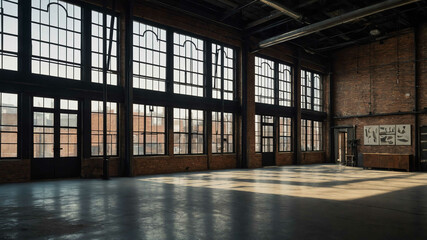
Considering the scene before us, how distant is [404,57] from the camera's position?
15.9 meters

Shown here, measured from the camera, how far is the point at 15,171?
352 inches

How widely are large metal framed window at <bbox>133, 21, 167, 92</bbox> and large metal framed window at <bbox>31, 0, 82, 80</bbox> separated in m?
1.96

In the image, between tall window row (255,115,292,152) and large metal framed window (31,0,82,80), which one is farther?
tall window row (255,115,292,152)

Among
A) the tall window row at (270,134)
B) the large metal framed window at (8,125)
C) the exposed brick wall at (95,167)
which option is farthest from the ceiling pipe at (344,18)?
the large metal framed window at (8,125)

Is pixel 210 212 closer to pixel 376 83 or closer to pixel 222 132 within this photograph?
pixel 222 132

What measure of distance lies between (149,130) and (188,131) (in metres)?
1.84

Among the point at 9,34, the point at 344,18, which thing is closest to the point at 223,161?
the point at 344,18

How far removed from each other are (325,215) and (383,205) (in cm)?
173

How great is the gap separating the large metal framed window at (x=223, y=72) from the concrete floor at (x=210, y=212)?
6573 millimetres

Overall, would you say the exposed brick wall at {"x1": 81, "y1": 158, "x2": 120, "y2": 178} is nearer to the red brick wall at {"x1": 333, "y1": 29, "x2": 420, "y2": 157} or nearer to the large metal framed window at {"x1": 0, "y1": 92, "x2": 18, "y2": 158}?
the large metal framed window at {"x1": 0, "y1": 92, "x2": 18, "y2": 158}

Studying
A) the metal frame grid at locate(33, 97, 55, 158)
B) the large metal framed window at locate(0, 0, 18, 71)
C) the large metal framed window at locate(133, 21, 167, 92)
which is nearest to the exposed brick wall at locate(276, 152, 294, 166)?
the large metal framed window at locate(133, 21, 167, 92)

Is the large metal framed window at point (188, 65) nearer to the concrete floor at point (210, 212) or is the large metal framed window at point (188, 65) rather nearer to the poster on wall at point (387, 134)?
the concrete floor at point (210, 212)

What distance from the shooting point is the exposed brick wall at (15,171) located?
8.75 meters

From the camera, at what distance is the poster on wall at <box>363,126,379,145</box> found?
55.2 ft
